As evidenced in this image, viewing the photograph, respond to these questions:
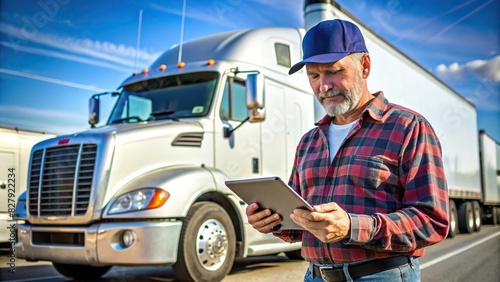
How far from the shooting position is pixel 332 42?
201 centimetres

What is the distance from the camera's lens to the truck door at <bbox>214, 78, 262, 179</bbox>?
21.1ft

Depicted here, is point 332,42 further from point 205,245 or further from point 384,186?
point 205,245

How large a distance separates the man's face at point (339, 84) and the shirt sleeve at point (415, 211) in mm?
282

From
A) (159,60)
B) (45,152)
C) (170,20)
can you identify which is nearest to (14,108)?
(45,152)

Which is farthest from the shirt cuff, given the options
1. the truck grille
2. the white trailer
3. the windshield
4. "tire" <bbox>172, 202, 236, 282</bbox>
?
the windshield

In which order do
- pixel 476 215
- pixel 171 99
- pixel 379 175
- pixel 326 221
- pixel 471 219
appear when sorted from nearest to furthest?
pixel 326 221 → pixel 379 175 → pixel 171 99 → pixel 471 219 → pixel 476 215

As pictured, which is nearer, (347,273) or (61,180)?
(347,273)

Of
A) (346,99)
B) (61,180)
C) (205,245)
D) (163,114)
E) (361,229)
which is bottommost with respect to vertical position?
(205,245)

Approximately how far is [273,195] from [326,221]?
0.78 feet

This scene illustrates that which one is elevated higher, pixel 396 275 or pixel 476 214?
pixel 396 275

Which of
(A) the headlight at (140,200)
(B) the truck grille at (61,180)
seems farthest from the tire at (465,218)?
(B) the truck grille at (61,180)

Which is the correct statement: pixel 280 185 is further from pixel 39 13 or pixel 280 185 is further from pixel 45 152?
pixel 45 152

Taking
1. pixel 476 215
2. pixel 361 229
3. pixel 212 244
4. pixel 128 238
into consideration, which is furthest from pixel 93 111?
pixel 476 215

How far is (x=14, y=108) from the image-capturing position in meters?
4.54
